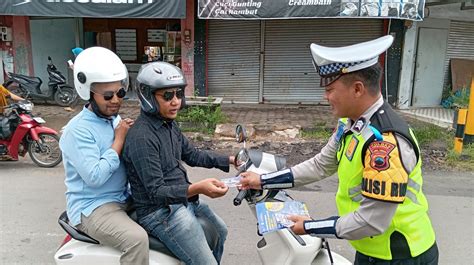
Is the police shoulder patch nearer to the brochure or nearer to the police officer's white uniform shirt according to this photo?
the police officer's white uniform shirt

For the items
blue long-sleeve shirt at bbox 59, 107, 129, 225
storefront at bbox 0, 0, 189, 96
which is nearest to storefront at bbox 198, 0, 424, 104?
storefront at bbox 0, 0, 189, 96

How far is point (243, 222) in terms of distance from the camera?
4.23 metres

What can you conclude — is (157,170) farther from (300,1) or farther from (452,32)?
(452,32)

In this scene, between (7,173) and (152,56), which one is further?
(152,56)

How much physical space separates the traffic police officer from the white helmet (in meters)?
1.10

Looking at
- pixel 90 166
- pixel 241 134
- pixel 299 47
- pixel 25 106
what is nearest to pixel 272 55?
pixel 299 47

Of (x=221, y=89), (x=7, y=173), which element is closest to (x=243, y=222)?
(x=7, y=173)

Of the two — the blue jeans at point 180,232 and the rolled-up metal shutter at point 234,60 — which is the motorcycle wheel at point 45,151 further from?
the rolled-up metal shutter at point 234,60

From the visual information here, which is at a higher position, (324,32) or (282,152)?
(324,32)

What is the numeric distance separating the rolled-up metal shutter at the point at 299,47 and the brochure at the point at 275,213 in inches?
381

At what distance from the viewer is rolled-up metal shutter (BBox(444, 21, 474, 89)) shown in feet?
38.8

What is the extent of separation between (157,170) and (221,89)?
394 inches

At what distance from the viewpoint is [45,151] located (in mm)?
6047

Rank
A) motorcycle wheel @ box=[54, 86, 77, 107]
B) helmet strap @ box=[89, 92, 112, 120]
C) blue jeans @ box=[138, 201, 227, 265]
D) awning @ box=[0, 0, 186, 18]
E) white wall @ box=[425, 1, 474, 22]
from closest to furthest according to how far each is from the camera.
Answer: blue jeans @ box=[138, 201, 227, 265] → helmet strap @ box=[89, 92, 112, 120] → awning @ box=[0, 0, 186, 18] → motorcycle wheel @ box=[54, 86, 77, 107] → white wall @ box=[425, 1, 474, 22]
